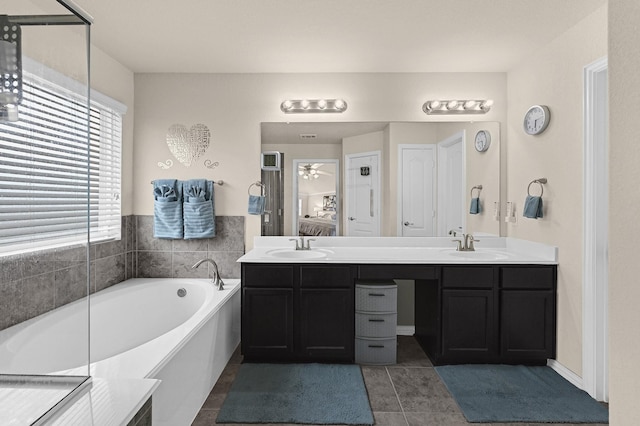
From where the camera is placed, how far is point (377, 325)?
2.86 metres

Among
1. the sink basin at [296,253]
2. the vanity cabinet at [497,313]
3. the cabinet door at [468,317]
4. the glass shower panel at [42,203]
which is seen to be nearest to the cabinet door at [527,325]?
the vanity cabinet at [497,313]

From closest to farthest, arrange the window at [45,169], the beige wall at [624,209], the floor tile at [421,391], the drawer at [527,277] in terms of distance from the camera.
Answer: the beige wall at [624,209], the window at [45,169], the floor tile at [421,391], the drawer at [527,277]

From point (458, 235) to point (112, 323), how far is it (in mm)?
2865

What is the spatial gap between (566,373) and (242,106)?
3307 mm

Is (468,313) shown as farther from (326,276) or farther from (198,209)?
(198,209)

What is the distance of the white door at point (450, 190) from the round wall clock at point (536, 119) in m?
0.57

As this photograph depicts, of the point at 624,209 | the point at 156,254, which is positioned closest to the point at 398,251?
the point at 156,254

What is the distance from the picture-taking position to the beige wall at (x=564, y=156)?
2.50 m

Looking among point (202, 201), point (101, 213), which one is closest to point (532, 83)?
point (202, 201)

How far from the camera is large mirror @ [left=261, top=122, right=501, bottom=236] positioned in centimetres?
336

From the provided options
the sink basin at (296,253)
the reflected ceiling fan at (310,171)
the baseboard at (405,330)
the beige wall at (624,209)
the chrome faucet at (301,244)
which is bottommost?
the baseboard at (405,330)

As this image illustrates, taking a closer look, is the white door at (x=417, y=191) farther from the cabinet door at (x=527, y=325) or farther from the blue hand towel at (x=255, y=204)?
the blue hand towel at (x=255, y=204)

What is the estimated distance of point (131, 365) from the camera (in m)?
1.65

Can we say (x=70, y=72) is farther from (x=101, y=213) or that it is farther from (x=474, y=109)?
(x=474, y=109)
